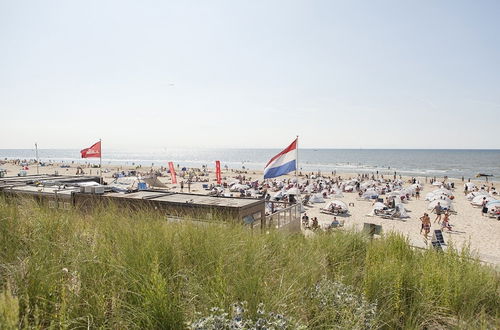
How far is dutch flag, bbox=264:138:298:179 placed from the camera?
41.3 feet

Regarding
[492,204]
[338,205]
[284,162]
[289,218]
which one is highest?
[284,162]

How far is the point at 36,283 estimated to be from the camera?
2.46 m

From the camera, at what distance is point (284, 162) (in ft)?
42.1

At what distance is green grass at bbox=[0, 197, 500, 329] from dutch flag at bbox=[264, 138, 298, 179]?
810 centimetres

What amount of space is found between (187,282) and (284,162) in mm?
10388

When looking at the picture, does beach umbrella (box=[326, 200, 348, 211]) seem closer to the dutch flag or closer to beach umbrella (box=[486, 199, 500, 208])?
beach umbrella (box=[486, 199, 500, 208])

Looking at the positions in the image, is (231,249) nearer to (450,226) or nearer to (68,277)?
(68,277)

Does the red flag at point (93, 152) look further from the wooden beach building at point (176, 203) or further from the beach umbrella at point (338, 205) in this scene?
the beach umbrella at point (338, 205)

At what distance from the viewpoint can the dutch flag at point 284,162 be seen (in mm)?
12578

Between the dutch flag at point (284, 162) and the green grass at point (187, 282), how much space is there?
8100mm

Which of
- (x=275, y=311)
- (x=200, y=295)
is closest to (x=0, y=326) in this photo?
(x=200, y=295)

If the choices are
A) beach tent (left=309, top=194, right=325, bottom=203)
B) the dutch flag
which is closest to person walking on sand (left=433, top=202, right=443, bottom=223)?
beach tent (left=309, top=194, right=325, bottom=203)

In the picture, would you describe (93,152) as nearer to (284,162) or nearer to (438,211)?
(284,162)

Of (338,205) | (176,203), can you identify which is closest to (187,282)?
(176,203)
